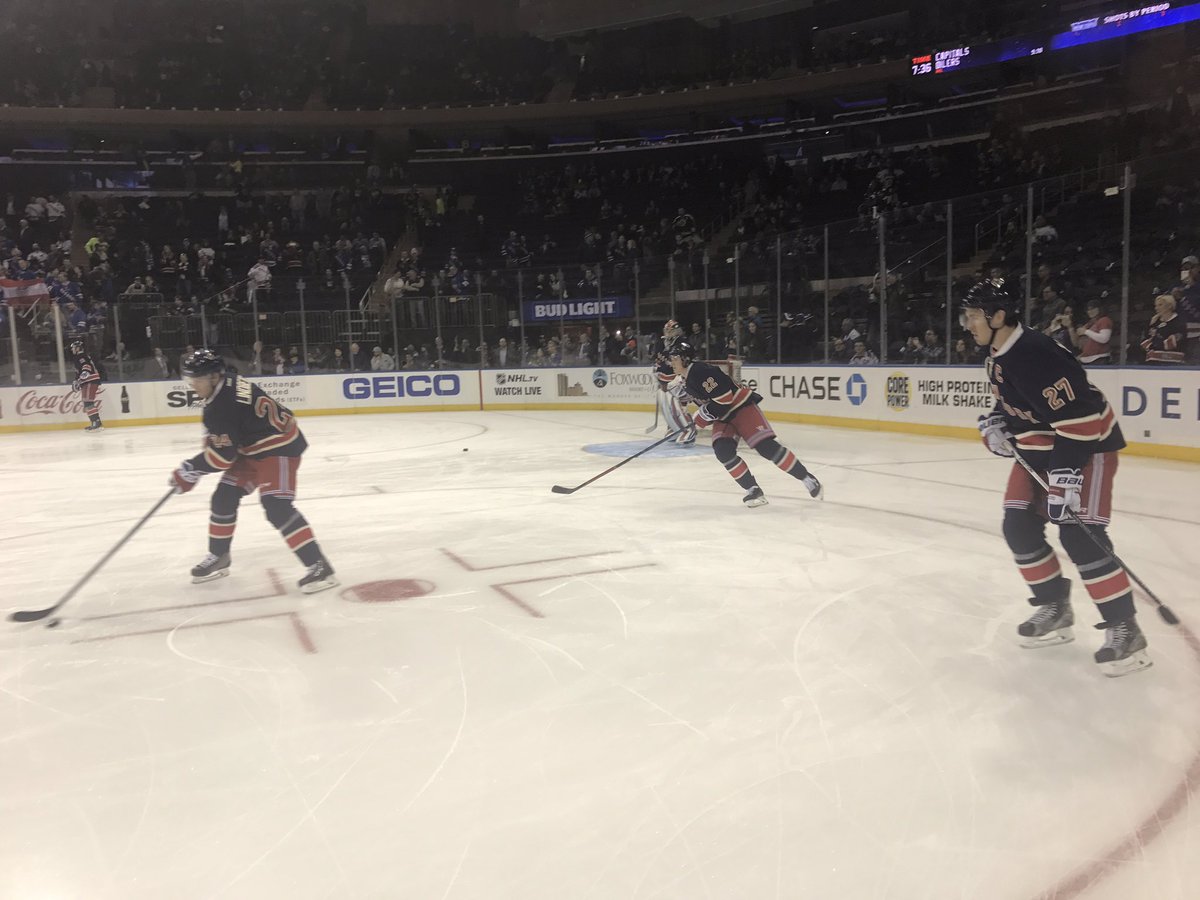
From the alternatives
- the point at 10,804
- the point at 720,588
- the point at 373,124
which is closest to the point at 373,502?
the point at 720,588

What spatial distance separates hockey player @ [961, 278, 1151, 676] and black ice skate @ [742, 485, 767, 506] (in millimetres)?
3144

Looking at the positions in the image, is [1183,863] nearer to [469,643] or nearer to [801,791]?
[801,791]

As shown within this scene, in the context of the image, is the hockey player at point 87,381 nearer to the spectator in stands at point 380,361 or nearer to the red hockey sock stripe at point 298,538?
the spectator in stands at point 380,361

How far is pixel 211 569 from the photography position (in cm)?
478

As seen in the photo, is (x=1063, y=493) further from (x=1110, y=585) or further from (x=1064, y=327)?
(x=1064, y=327)

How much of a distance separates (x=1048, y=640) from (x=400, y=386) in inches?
569

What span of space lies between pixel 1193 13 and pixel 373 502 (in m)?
19.5

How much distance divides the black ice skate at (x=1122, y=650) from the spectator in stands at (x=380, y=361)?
14.8 metres

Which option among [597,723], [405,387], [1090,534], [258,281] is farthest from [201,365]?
[258,281]

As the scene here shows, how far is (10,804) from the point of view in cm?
245

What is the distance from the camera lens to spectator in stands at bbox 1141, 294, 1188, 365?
8.09 m

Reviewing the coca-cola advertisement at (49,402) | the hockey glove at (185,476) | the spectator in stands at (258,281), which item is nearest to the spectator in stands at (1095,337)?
the hockey glove at (185,476)

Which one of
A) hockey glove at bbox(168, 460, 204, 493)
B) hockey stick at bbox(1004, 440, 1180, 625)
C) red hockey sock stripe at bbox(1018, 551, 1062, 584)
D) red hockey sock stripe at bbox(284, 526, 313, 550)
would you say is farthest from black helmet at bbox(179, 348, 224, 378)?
red hockey sock stripe at bbox(1018, 551, 1062, 584)

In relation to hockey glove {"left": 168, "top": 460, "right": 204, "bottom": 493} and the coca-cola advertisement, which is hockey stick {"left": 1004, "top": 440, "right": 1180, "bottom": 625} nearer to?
hockey glove {"left": 168, "top": 460, "right": 204, "bottom": 493}
